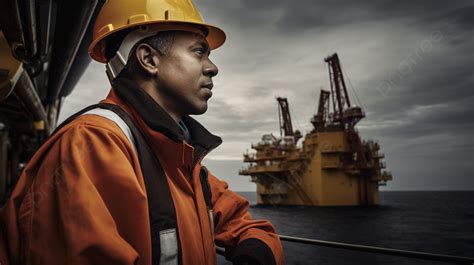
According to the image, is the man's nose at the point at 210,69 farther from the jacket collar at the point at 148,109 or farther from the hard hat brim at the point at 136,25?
the jacket collar at the point at 148,109

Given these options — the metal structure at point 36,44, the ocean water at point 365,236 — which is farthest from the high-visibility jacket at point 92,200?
the ocean water at point 365,236

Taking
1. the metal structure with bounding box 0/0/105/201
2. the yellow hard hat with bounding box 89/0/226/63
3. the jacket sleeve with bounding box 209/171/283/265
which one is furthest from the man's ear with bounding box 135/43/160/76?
the metal structure with bounding box 0/0/105/201

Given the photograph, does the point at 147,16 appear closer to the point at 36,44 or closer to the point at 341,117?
the point at 36,44

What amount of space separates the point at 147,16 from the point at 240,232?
1.13 meters

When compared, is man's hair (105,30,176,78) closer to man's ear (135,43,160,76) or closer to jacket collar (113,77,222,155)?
man's ear (135,43,160,76)

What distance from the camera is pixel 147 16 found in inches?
57.4

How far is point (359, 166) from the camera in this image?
42.9 m

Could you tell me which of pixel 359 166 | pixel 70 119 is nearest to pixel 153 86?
pixel 70 119

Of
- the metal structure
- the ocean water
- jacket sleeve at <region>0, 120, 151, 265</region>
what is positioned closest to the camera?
jacket sleeve at <region>0, 120, 151, 265</region>

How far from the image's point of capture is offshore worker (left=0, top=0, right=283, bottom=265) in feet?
2.85

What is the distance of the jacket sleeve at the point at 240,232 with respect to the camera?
1.40 metres

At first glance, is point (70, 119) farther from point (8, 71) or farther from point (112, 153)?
point (8, 71)

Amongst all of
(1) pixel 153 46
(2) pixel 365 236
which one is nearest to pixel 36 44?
(1) pixel 153 46

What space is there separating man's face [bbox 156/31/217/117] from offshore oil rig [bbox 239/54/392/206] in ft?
143
